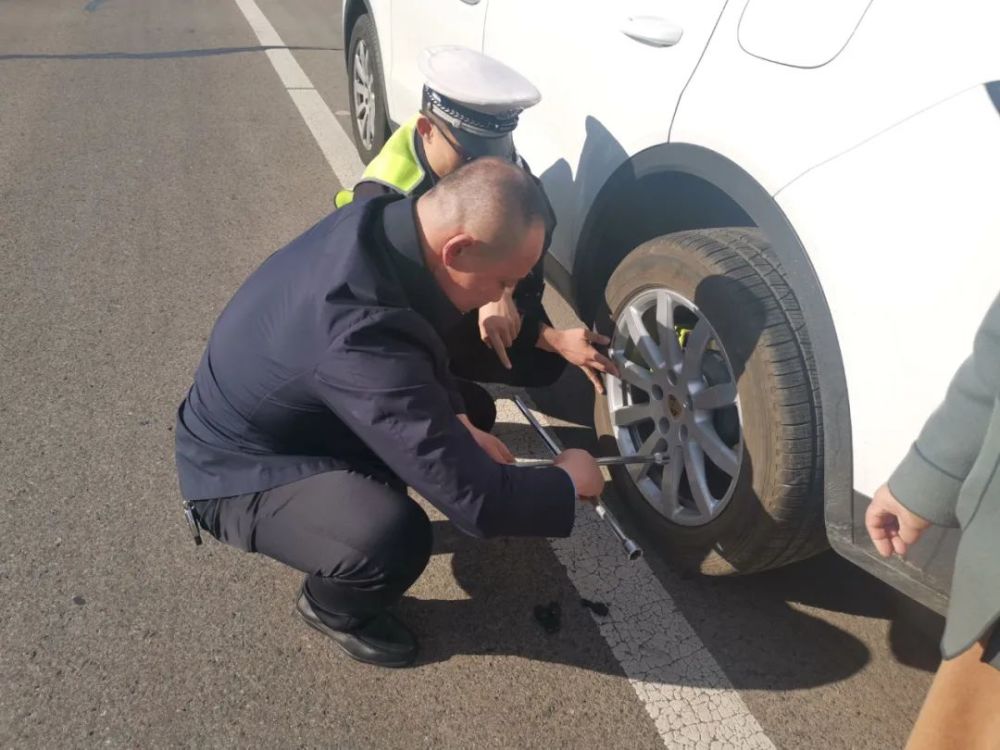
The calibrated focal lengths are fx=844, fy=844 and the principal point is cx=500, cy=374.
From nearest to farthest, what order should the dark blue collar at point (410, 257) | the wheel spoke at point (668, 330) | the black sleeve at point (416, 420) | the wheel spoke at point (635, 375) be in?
the black sleeve at point (416, 420) → the dark blue collar at point (410, 257) → the wheel spoke at point (668, 330) → the wheel spoke at point (635, 375)

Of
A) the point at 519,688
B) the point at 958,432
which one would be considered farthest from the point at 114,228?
the point at 958,432

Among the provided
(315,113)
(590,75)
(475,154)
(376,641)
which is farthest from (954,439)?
(315,113)

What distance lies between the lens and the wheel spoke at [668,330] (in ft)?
7.23

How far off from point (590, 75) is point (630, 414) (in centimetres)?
98

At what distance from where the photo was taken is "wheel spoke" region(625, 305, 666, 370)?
7.52 ft

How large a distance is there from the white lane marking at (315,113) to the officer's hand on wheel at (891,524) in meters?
3.71

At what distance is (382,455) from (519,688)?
77 cm

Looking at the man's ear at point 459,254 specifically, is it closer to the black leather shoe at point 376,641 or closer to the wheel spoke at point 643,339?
the wheel spoke at point 643,339

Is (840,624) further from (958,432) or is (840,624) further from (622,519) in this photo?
(958,432)

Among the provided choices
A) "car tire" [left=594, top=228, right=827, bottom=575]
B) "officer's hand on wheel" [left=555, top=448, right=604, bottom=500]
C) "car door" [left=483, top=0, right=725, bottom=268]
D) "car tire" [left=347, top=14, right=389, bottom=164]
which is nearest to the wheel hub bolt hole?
"car tire" [left=594, top=228, right=827, bottom=575]

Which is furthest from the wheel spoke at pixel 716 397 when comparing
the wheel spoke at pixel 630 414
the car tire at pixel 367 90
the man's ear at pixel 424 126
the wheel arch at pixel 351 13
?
the wheel arch at pixel 351 13

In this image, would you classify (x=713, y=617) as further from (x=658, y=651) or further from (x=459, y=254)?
(x=459, y=254)

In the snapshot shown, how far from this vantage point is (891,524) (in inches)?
62.5

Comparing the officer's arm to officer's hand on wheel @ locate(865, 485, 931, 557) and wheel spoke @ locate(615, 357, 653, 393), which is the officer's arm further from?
wheel spoke @ locate(615, 357, 653, 393)
